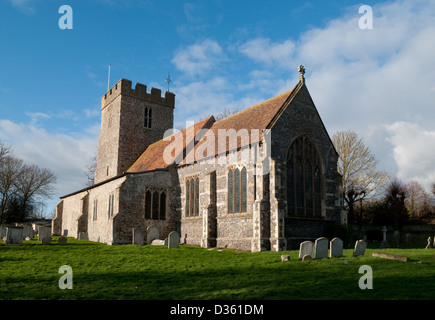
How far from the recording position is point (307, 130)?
20.0 meters

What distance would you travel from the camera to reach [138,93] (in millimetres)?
31703

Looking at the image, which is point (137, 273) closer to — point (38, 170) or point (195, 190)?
point (195, 190)

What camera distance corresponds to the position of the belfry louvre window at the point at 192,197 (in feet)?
70.9

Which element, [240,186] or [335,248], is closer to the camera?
[335,248]

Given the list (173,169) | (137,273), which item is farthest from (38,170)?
→ (137,273)

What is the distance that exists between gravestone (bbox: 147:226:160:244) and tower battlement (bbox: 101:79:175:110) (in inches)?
559

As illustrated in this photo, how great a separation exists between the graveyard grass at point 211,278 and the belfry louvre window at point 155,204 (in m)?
8.12

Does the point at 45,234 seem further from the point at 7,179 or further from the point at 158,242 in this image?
the point at 7,179

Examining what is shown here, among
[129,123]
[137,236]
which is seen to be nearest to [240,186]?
[137,236]

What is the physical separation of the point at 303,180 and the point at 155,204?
365 inches

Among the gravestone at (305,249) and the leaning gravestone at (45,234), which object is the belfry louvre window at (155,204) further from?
the gravestone at (305,249)

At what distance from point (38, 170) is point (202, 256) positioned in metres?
45.0

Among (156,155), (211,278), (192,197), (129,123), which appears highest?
(129,123)

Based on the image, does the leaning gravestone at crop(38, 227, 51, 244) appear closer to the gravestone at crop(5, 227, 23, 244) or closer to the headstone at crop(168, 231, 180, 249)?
the gravestone at crop(5, 227, 23, 244)
